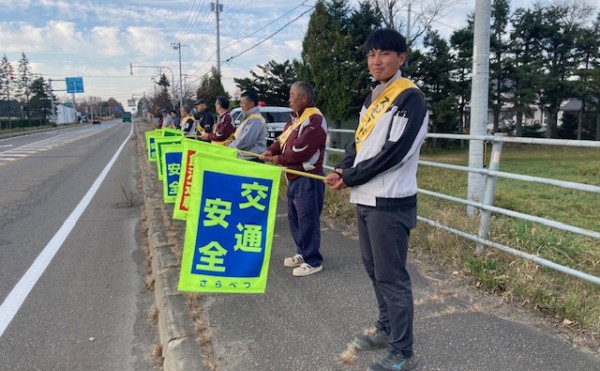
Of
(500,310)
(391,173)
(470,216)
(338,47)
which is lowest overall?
A: (500,310)

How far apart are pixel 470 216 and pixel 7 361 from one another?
430 cm

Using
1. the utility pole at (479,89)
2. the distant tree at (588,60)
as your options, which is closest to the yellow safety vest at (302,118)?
the utility pole at (479,89)

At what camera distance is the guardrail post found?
13.1 feet

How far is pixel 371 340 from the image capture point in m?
2.85

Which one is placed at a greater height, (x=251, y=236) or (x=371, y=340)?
(x=251, y=236)

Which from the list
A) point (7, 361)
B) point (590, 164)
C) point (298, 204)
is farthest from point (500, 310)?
point (590, 164)

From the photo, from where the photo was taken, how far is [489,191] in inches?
160

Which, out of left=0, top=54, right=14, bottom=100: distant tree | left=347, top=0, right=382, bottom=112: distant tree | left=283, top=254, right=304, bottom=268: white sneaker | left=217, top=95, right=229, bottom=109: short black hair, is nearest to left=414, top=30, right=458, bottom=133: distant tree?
left=347, top=0, right=382, bottom=112: distant tree

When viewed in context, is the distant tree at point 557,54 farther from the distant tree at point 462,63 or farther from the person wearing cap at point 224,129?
the person wearing cap at point 224,129

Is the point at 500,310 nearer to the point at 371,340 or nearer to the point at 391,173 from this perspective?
the point at 371,340

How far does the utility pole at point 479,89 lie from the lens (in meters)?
4.74

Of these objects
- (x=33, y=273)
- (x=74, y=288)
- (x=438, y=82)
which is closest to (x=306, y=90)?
(x=74, y=288)

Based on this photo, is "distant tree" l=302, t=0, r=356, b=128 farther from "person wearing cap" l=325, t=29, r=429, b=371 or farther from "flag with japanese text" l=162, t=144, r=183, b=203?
"person wearing cap" l=325, t=29, r=429, b=371

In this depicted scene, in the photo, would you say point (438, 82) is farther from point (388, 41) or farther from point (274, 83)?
point (388, 41)
